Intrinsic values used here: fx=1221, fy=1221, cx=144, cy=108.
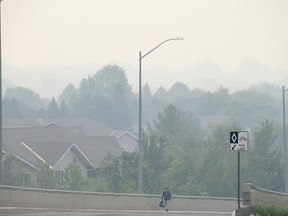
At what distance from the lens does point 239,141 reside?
41156 millimetres

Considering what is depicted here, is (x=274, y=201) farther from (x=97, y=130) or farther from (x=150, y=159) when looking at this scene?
(x=97, y=130)

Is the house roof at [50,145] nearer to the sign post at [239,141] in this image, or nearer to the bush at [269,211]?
the sign post at [239,141]

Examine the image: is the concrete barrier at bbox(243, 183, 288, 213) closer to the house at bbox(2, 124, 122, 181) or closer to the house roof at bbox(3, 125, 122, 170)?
the house at bbox(2, 124, 122, 181)

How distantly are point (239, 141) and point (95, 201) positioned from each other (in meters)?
17.9

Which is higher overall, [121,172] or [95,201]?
[121,172]

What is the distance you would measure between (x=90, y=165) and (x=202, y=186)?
1590 cm

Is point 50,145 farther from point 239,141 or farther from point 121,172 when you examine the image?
point 239,141

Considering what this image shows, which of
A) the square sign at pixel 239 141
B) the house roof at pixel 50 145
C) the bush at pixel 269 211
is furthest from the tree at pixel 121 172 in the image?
the bush at pixel 269 211

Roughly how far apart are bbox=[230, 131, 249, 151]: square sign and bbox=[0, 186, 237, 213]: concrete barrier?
10.6 metres

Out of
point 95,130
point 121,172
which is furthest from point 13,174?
point 95,130

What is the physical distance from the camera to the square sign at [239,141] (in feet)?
135

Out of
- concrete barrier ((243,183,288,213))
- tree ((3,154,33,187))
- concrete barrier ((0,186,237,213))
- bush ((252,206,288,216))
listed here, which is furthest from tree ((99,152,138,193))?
bush ((252,206,288,216))

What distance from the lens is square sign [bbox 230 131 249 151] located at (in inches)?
1615

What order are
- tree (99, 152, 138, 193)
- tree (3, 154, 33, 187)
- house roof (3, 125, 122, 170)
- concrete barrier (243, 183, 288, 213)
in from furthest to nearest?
house roof (3, 125, 122, 170) < tree (99, 152, 138, 193) < tree (3, 154, 33, 187) < concrete barrier (243, 183, 288, 213)
